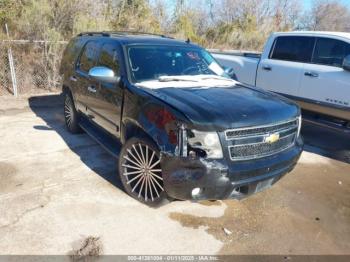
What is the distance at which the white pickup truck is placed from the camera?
225 inches

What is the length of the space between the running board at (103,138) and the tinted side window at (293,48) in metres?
3.90

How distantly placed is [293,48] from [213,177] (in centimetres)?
446

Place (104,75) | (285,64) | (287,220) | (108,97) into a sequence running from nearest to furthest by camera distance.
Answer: (287,220), (104,75), (108,97), (285,64)

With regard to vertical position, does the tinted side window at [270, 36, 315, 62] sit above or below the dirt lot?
above

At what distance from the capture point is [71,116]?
6098mm

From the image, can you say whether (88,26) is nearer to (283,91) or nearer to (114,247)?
(283,91)

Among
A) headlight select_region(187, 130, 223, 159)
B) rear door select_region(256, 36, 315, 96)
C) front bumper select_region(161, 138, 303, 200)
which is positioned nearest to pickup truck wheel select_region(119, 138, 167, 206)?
front bumper select_region(161, 138, 303, 200)

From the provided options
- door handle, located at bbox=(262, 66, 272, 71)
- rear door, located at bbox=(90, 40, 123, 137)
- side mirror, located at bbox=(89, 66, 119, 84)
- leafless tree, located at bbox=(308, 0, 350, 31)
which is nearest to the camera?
side mirror, located at bbox=(89, 66, 119, 84)

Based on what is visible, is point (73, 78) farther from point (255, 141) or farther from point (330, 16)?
point (330, 16)

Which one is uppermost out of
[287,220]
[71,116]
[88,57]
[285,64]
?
[88,57]

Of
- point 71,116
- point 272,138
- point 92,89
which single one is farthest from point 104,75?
point 71,116

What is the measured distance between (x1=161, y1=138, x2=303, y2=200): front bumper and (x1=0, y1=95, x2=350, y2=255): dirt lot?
49 cm

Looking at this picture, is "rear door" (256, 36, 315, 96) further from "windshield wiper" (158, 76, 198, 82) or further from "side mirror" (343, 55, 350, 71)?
"windshield wiper" (158, 76, 198, 82)

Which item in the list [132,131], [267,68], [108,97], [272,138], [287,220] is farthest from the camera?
[267,68]
